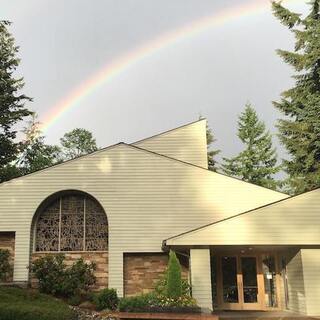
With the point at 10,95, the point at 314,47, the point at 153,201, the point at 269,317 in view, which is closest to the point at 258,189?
the point at 153,201

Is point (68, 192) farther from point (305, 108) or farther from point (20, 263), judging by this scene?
point (305, 108)

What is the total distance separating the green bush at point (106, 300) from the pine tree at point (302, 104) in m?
11.1

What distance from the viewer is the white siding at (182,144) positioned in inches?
830

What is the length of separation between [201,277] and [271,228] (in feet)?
9.20

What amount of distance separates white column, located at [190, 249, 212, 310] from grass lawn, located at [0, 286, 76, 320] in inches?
170

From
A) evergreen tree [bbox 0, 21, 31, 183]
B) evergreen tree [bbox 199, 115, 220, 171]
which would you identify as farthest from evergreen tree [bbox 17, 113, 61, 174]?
evergreen tree [bbox 199, 115, 220, 171]

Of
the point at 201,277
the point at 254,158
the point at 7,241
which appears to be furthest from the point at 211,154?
the point at 201,277

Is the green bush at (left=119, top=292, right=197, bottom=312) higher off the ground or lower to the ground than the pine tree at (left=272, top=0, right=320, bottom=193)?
lower

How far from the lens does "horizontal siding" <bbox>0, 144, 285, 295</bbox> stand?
17219 millimetres

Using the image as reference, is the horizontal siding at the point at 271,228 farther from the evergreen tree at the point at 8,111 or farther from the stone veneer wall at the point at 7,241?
the evergreen tree at the point at 8,111

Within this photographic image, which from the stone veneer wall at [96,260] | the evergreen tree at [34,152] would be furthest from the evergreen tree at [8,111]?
the stone veneer wall at [96,260]

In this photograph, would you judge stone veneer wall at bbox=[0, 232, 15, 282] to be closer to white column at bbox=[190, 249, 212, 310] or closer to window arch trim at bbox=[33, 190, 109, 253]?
window arch trim at bbox=[33, 190, 109, 253]

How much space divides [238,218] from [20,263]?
8.26 m

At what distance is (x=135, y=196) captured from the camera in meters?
17.7
